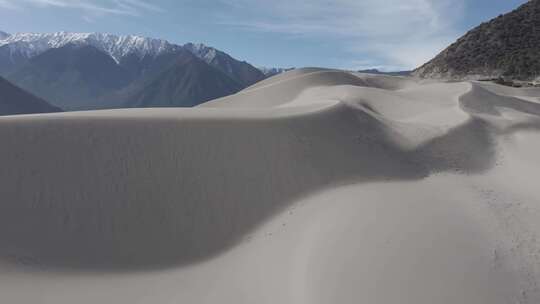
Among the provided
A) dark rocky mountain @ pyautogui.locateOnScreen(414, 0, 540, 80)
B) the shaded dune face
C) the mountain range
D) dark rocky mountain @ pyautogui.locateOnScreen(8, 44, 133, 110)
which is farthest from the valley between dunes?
dark rocky mountain @ pyautogui.locateOnScreen(8, 44, 133, 110)

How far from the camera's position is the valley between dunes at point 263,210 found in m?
6.71

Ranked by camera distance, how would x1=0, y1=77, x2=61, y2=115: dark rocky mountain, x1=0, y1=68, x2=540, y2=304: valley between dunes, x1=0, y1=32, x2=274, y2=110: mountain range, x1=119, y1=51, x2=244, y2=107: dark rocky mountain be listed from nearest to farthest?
x1=0, y1=68, x2=540, y2=304: valley between dunes < x1=0, y1=77, x2=61, y2=115: dark rocky mountain < x1=119, y1=51, x2=244, y2=107: dark rocky mountain < x1=0, y1=32, x2=274, y2=110: mountain range

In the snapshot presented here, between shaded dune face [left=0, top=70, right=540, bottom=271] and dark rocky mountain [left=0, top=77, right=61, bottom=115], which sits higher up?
dark rocky mountain [left=0, top=77, right=61, bottom=115]

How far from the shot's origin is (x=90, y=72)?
194 m

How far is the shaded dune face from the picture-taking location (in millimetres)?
8359

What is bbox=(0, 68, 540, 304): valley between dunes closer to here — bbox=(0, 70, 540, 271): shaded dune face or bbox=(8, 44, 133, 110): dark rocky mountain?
bbox=(0, 70, 540, 271): shaded dune face

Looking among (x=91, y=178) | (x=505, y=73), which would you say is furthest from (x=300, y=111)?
(x=505, y=73)

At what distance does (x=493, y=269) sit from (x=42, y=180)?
30.2 ft

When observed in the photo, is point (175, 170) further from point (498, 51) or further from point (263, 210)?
point (498, 51)

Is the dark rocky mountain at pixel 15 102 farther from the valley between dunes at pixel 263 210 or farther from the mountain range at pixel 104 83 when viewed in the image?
the valley between dunes at pixel 263 210

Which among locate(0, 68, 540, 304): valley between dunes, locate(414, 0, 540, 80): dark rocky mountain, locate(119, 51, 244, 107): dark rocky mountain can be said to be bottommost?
locate(0, 68, 540, 304): valley between dunes

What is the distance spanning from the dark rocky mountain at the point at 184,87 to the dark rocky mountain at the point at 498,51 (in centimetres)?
10674

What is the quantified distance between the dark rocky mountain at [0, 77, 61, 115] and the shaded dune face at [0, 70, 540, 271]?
85007mm

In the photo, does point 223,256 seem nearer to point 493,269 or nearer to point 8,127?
point 493,269
